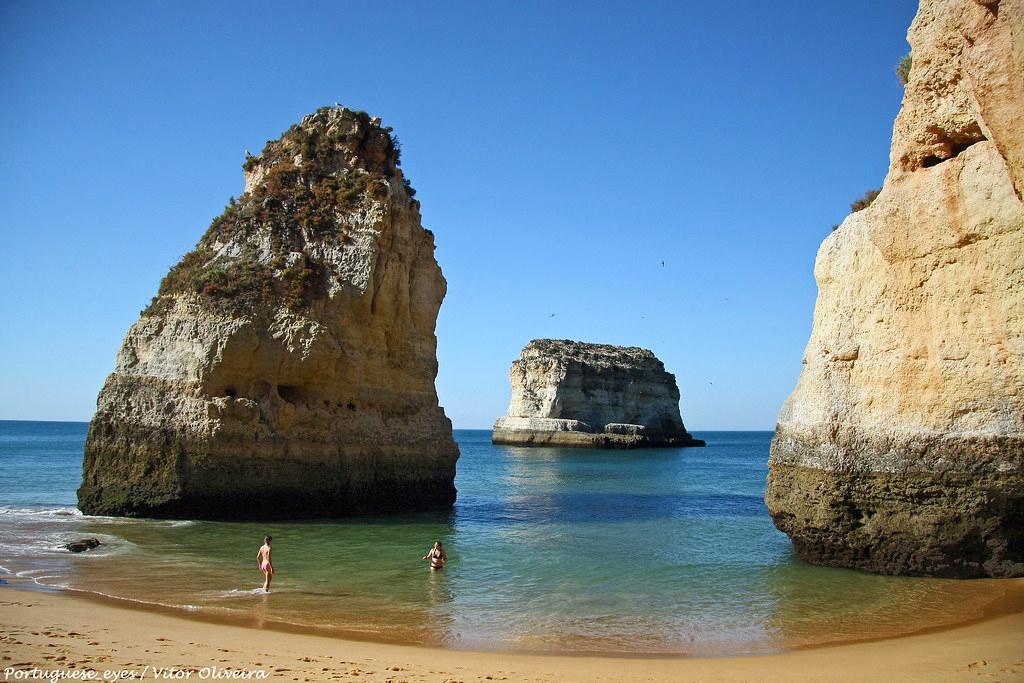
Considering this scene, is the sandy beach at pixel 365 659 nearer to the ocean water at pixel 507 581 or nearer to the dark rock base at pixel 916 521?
the ocean water at pixel 507 581

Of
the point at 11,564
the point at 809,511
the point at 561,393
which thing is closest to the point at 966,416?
the point at 809,511

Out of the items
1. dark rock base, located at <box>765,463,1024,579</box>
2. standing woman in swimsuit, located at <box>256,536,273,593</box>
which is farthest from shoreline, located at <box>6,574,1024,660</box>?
standing woman in swimsuit, located at <box>256,536,273,593</box>

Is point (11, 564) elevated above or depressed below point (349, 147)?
below

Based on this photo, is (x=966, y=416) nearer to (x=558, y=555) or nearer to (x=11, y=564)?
→ (x=558, y=555)

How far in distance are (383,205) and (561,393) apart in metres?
61.4

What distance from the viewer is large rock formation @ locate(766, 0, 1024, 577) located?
1281 centimetres

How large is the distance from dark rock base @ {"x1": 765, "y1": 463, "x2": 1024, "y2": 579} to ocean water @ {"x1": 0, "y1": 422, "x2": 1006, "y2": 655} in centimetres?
46

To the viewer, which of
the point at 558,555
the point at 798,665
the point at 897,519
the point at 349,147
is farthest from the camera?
the point at 349,147

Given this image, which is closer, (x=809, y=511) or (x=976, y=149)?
(x=976, y=149)

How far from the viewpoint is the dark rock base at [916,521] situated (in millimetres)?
13109

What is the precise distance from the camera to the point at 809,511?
1522 centimetres

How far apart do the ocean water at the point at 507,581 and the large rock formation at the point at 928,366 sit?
0.90m

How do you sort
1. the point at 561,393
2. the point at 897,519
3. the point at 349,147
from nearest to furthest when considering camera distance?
1. the point at 897,519
2. the point at 349,147
3. the point at 561,393

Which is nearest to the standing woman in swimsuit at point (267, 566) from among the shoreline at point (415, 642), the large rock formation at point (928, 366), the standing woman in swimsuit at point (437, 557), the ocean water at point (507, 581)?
the ocean water at point (507, 581)
